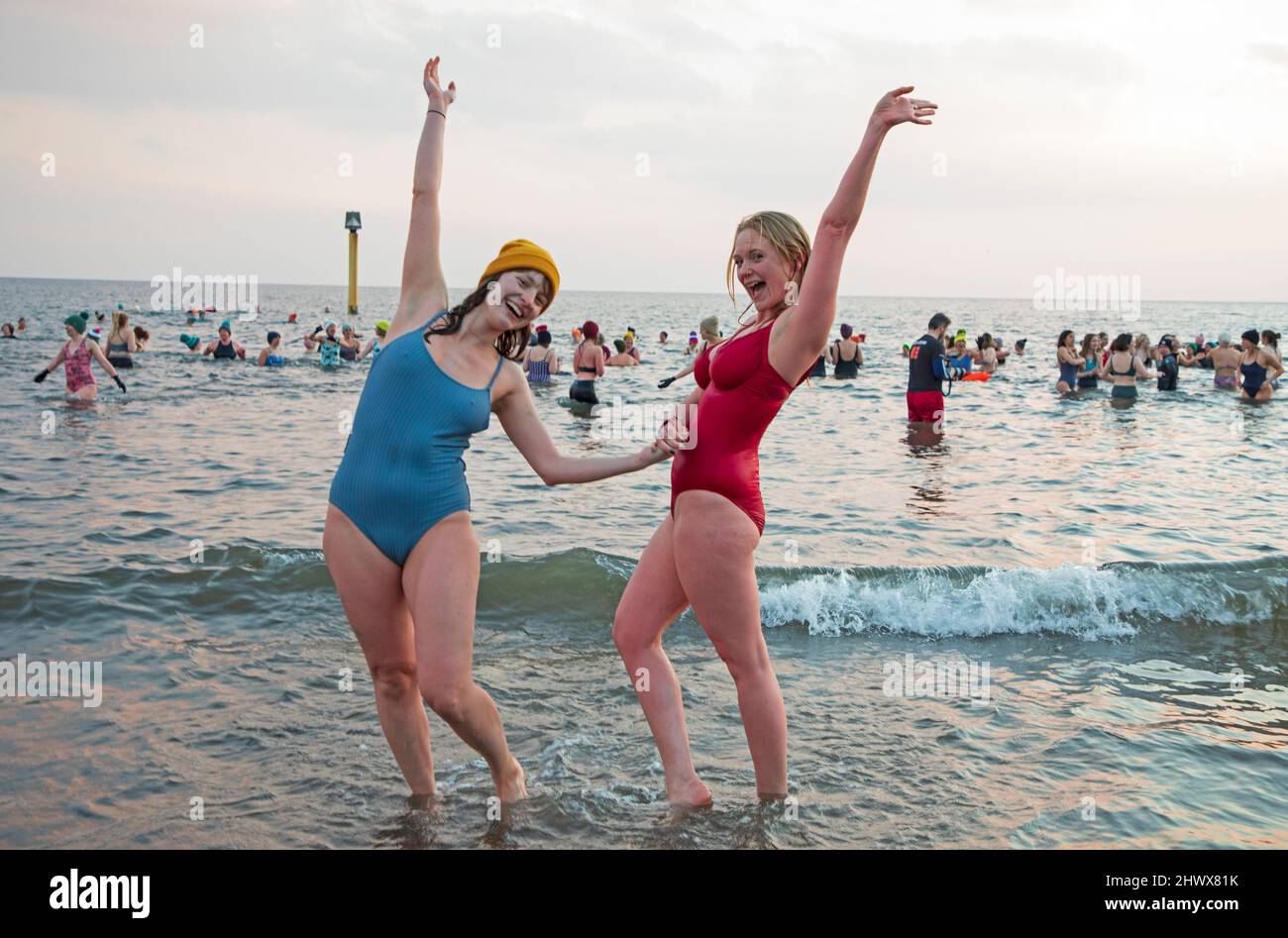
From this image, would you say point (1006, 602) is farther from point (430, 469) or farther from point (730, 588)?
point (430, 469)

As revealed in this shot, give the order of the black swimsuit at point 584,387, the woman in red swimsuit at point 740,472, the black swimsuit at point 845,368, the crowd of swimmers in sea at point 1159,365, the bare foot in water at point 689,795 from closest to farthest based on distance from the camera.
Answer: the woman in red swimsuit at point 740,472 → the bare foot in water at point 689,795 → the black swimsuit at point 584,387 → the crowd of swimmers in sea at point 1159,365 → the black swimsuit at point 845,368

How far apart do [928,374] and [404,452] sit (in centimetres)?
1411

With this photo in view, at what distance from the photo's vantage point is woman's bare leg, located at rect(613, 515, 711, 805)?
371 cm

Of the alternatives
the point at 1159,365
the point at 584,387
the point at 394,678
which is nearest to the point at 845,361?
the point at 1159,365

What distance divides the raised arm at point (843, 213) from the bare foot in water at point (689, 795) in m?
1.80

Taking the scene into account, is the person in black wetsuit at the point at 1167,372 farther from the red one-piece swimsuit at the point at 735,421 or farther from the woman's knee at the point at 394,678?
the woman's knee at the point at 394,678

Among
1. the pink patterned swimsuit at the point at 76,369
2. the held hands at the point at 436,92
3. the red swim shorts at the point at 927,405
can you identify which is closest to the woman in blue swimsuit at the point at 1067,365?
the red swim shorts at the point at 927,405

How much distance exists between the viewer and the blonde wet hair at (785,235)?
11.4 feet

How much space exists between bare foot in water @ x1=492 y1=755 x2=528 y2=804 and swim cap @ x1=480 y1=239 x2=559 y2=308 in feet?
5.63

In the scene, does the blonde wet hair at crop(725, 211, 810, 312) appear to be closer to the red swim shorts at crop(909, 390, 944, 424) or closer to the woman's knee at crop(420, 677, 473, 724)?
the woman's knee at crop(420, 677, 473, 724)

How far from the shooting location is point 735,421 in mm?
3471

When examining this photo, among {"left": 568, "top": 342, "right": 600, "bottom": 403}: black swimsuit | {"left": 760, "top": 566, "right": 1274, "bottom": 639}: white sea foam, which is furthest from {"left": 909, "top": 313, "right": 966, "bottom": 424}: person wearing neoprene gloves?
{"left": 760, "top": 566, "right": 1274, "bottom": 639}: white sea foam

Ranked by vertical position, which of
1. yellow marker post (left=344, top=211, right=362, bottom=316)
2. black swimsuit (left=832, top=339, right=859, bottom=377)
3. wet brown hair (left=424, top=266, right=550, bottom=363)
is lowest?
wet brown hair (left=424, top=266, right=550, bottom=363)

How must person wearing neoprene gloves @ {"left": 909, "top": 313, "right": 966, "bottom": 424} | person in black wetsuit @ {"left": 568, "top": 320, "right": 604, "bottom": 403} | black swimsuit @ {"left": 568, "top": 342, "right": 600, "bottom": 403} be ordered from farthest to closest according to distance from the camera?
black swimsuit @ {"left": 568, "top": 342, "right": 600, "bottom": 403} < person in black wetsuit @ {"left": 568, "top": 320, "right": 604, "bottom": 403} < person wearing neoprene gloves @ {"left": 909, "top": 313, "right": 966, "bottom": 424}
